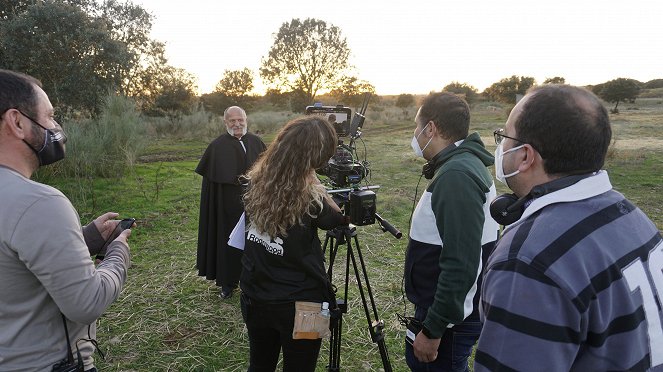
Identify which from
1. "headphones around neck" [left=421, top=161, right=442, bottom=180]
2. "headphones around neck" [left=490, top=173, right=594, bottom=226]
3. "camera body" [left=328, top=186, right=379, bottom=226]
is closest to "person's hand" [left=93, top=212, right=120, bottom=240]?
"camera body" [left=328, top=186, right=379, bottom=226]

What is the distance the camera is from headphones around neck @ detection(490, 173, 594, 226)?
1148 millimetres

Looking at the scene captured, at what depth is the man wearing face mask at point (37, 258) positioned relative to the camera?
1.32 metres

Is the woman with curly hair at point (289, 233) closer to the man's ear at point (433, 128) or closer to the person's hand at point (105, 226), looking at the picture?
the man's ear at point (433, 128)

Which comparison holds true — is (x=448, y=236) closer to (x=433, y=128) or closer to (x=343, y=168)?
(x=433, y=128)

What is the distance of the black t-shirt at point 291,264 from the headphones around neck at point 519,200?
85 cm

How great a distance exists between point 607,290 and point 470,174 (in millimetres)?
883

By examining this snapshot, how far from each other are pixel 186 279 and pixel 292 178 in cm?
360

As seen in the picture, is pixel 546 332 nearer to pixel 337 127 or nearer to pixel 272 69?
pixel 337 127

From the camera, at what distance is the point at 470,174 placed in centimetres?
183

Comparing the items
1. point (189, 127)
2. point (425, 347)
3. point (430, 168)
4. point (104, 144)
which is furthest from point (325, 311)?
point (189, 127)

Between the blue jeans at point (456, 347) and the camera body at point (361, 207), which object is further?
the camera body at point (361, 207)

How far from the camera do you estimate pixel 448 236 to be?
70.4 inches

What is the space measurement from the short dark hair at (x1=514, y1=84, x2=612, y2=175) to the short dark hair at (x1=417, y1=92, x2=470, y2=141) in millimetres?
900

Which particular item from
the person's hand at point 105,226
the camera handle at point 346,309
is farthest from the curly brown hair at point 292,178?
the person's hand at point 105,226
